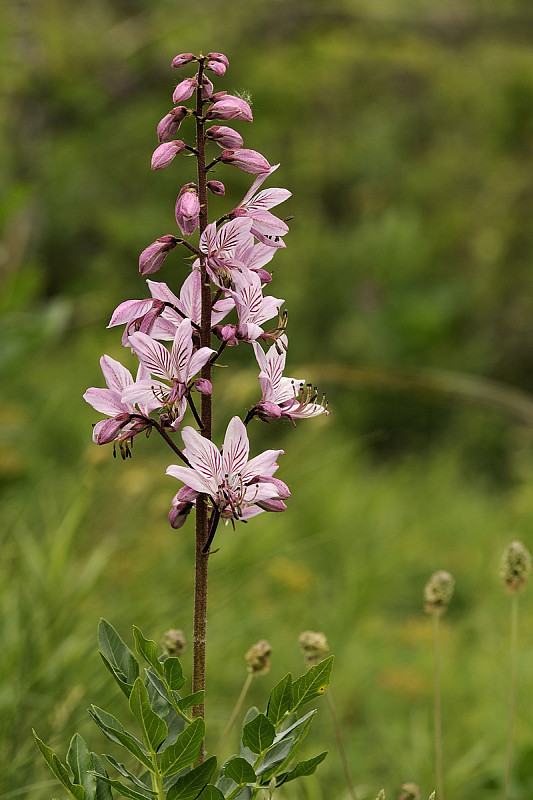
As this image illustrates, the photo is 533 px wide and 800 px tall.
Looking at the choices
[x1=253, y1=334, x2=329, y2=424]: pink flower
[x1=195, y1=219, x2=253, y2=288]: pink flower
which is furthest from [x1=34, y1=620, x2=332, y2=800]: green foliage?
[x1=195, y1=219, x2=253, y2=288]: pink flower

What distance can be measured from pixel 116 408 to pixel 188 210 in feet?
0.91

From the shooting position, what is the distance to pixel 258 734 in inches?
38.6

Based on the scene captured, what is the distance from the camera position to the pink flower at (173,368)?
107cm

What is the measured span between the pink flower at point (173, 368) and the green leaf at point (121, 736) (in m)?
0.36

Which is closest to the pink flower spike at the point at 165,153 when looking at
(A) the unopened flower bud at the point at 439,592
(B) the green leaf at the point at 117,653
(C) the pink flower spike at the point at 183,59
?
(C) the pink flower spike at the point at 183,59

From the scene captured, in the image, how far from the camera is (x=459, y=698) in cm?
284

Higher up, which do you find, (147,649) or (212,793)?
(147,649)

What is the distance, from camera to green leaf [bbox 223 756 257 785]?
3.18 ft

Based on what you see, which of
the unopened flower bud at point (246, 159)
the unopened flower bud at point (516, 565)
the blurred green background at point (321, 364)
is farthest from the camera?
the blurred green background at point (321, 364)

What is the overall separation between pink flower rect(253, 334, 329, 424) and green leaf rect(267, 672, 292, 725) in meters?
0.34

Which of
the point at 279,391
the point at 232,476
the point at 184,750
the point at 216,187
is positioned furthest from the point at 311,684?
the point at 216,187

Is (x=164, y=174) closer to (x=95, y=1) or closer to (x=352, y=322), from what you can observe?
(x=95, y=1)

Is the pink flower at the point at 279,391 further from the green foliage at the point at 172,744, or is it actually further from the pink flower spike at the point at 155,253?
the green foliage at the point at 172,744

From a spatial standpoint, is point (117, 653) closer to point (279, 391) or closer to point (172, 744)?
point (172, 744)
